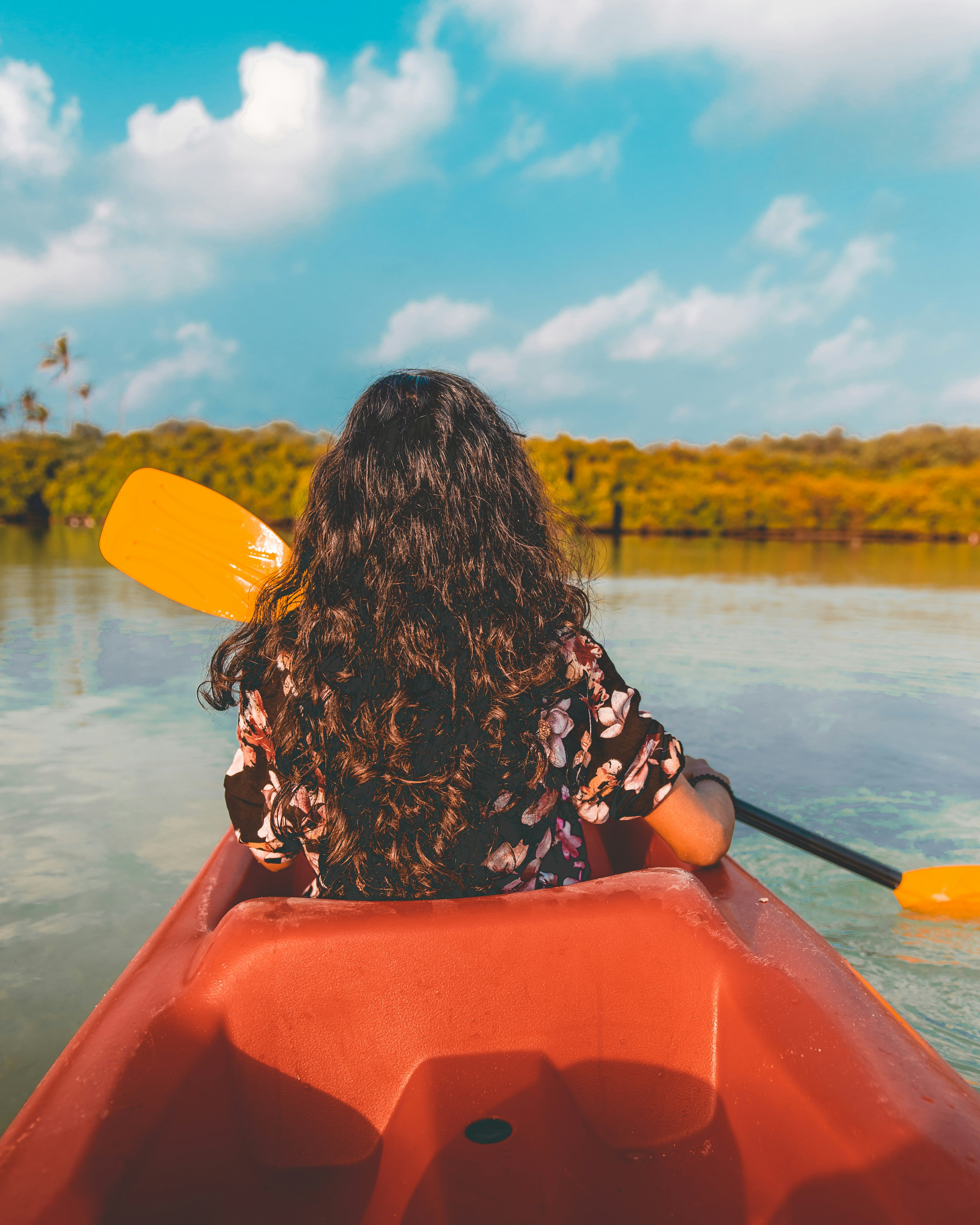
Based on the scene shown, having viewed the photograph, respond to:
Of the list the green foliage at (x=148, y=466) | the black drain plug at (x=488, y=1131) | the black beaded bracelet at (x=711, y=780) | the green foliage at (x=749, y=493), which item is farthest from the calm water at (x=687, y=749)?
the green foliage at (x=148, y=466)

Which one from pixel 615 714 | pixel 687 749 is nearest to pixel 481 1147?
pixel 615 714

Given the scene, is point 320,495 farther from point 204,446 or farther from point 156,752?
point 204,446

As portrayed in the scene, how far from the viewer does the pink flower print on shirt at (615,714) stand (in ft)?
3.69

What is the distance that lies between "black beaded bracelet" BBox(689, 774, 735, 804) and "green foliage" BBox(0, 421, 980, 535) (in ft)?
Result: 116

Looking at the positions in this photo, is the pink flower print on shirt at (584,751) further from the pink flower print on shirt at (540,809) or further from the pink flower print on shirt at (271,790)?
the pink flower print on shirt at (271,790)

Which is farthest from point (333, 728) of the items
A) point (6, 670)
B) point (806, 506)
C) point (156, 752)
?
point (806, 506)

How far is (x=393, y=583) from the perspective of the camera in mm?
1076

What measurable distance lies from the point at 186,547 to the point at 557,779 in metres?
1.53

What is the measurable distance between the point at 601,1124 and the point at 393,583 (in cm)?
69

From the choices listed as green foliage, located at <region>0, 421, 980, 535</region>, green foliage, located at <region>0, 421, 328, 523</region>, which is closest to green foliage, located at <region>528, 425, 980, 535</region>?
green foliage, located at <region>0, 421, 980, 535</region>

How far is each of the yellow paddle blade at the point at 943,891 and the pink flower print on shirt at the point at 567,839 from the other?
148cm

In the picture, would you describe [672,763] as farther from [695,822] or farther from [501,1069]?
[501,1069]

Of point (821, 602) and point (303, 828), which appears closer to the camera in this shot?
point (303, 828)

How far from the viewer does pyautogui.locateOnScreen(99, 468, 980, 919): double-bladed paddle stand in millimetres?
2248
